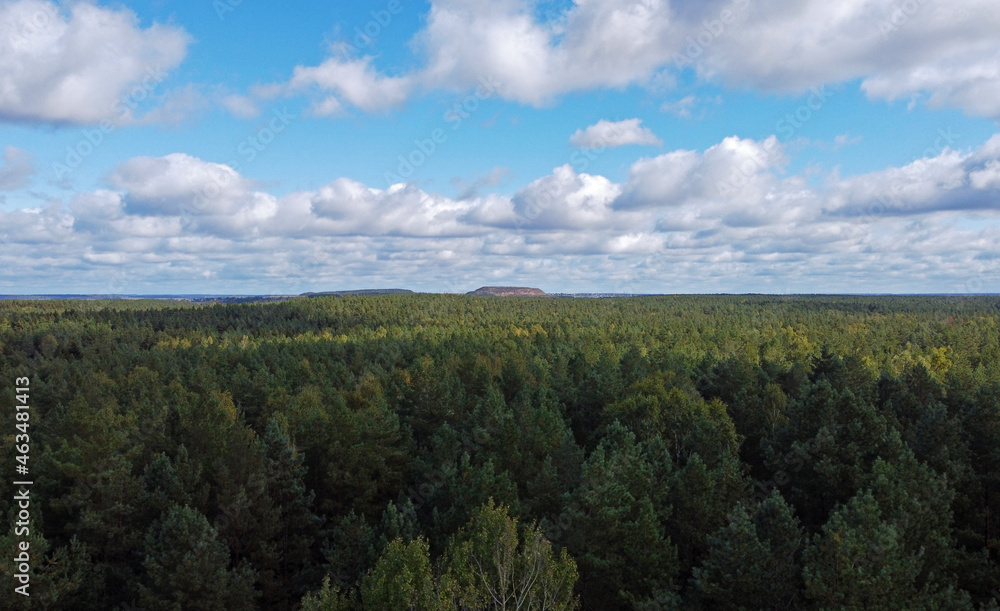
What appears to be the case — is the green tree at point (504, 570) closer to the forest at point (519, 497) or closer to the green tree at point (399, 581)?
the forest at point (519, 497)

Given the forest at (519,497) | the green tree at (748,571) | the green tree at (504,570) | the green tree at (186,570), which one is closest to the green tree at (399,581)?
the forest at (519,497)

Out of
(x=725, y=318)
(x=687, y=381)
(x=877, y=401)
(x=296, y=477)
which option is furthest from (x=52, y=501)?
(x=725, y=318)

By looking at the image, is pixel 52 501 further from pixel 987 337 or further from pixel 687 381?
pixel 987 337

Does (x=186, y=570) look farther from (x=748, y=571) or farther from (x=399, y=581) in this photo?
(x=748, y=571)

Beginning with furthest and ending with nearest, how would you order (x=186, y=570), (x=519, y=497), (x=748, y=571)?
(x=519, y=497)
(x=186, y=570)
(x=748, y=571)

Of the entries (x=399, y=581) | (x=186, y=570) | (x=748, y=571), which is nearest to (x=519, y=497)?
(x=748, y=571)

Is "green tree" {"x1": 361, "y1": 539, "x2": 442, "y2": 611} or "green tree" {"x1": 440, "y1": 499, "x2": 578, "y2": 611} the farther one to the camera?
"green tree" {"x1": 361, "y1": 539, "x2": 442, "y2": 611}

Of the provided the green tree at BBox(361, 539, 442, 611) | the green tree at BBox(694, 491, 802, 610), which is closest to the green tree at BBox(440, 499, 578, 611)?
the green tree at BBox(361, 539, 442, 611)

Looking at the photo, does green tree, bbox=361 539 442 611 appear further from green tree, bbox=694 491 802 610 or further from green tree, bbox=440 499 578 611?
green tree, bbox=694 491 802 610
